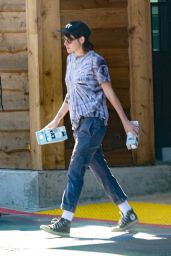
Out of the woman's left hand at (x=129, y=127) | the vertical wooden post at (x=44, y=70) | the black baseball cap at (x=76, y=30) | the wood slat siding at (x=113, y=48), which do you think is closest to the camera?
the woman's left hand at (x=129, y=127)

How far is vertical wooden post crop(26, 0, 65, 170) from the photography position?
880cm

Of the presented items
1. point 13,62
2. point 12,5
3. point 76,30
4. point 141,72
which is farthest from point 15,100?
point 76,30

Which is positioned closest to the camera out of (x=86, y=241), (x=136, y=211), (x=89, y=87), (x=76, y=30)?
(x=86, y=241)

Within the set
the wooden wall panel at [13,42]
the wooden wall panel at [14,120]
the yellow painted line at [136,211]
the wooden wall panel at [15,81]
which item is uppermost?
the wooden wall panel at [13,42]

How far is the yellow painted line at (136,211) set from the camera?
7.80 meters

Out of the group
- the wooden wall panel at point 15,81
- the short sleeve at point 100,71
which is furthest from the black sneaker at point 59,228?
the wooden wall panel at point 15,81

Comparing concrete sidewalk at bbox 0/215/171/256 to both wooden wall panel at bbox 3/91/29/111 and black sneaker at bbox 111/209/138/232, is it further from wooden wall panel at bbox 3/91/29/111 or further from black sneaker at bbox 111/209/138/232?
wooden wall panel at bbox 3/91/29/111

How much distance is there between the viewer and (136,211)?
8.30 meters

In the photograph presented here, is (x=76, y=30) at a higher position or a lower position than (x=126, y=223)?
higher

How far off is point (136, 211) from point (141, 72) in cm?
176

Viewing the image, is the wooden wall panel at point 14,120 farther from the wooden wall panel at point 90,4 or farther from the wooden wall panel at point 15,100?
the wooden wall panel at point 90,4

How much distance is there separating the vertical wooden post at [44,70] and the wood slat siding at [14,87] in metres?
0.14

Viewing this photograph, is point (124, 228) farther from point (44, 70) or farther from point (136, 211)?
point (44, 70)

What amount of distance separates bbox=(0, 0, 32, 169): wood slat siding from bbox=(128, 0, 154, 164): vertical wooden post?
3.86ft
